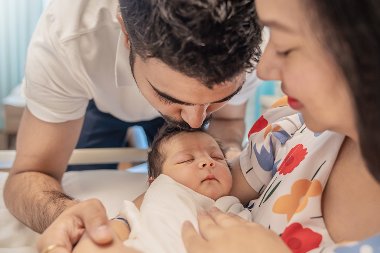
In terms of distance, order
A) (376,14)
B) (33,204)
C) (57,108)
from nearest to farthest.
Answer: (376,14) → (33,204) → (57,108)

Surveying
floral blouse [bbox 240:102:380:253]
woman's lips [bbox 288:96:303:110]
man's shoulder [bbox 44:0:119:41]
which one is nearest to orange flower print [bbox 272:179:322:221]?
floral blouse [bbox 240:102:380:253]

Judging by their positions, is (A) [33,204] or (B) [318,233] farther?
(A) [33,204]

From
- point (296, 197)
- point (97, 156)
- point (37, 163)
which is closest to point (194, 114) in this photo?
point (296, 197)

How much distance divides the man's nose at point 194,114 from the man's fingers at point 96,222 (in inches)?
10.3

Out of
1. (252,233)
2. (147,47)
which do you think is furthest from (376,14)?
(147,47)

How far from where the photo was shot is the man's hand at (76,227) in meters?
0.97

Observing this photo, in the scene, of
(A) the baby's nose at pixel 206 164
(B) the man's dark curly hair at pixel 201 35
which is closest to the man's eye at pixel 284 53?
(B) the man's dark curly hair at pixel 201 35

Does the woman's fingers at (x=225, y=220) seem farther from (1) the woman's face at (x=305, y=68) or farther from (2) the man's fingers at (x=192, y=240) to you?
(1) the woman's face at (x=305, y=68)

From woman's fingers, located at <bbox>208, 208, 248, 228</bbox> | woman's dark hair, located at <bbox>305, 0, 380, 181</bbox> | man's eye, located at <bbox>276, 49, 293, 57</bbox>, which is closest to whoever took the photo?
woman's dark hair, located at <bbox>305, 0, 380, 181</bbox>

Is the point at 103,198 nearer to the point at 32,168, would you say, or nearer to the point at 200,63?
the point at 32,168

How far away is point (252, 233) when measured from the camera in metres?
0.79

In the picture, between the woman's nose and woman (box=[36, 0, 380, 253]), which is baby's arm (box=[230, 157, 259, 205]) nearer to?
the woman's nose

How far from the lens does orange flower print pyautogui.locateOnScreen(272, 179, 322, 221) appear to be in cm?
93

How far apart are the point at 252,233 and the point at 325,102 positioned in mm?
227
